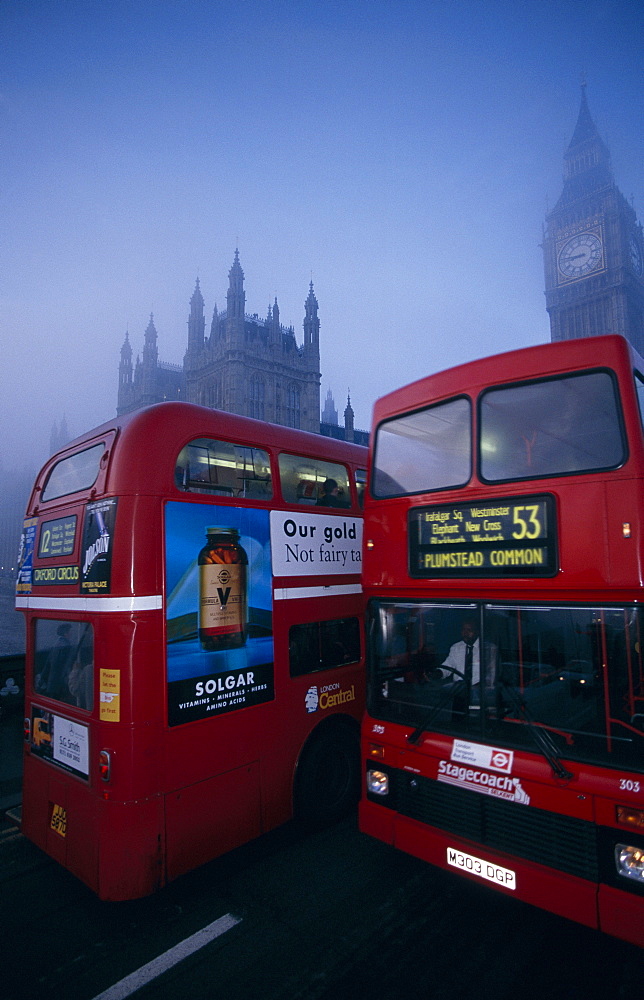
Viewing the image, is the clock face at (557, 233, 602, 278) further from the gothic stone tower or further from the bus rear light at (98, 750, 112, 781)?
the bus rear light at (98, 750, 112, 781)

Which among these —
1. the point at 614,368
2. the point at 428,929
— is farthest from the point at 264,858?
the point at 614,368

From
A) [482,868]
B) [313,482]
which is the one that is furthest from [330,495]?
[482,868]

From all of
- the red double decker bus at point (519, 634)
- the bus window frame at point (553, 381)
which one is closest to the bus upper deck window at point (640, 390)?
the red double decker bus at point (519, 634)

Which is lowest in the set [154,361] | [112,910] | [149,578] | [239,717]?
[112,910]

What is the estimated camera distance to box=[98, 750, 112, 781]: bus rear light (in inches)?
166

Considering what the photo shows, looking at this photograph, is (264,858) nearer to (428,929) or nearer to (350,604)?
(428,929)

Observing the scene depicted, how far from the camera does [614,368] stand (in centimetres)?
379

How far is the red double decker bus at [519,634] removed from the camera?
3520mm

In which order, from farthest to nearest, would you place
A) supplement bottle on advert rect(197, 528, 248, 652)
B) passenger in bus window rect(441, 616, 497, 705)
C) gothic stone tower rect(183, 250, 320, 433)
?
gothic stone tower rect(183, 250, 320, 433), supplement bottle on advert rect(197, 528, 248, 652), passenger in bus window rect(441, 616, 497, 705)

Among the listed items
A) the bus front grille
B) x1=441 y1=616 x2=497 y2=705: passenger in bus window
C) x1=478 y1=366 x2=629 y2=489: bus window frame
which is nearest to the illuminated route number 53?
x1=478 y1=366 x2=629 y2=489: bus window frame

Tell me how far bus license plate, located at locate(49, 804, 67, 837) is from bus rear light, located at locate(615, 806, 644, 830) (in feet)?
14.1

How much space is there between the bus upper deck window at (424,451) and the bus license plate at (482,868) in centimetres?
277

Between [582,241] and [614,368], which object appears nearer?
[614,368]

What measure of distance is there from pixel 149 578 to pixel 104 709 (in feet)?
3.50
